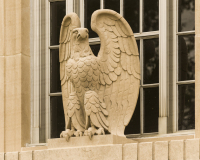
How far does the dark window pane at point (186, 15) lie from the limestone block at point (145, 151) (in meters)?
2.07

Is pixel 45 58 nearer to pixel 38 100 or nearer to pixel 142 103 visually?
pixel 38 100

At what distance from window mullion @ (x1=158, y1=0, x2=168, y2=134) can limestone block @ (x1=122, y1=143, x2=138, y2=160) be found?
86 cm

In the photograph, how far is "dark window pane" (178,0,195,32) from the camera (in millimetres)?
13141

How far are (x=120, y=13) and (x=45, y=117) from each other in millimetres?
2157

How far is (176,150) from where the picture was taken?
39.3 feet

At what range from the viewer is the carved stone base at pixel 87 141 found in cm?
1250

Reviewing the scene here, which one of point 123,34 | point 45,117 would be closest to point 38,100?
point 45,117

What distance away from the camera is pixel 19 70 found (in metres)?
14.1

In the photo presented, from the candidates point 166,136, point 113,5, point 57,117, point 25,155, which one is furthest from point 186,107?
point 25,155

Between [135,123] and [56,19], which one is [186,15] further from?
[56,19]

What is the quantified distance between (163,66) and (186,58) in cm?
38
